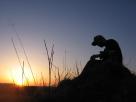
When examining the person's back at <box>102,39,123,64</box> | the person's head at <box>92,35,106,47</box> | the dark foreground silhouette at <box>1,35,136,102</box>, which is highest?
the person's head at <box>92,35,106,47</box>

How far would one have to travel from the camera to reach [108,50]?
40.8ft

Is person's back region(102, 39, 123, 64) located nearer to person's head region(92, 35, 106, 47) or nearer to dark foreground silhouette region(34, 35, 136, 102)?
dark foreground silhouette region(34, 35, 136, 102)

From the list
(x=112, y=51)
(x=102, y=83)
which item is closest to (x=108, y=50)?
(x=112, y=51)

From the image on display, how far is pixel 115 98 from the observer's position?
410 inches

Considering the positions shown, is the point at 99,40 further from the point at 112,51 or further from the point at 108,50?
the point at 112,51

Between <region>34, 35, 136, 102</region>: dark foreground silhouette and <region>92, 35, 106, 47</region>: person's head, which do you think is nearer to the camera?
<region>34, 35, 136, 102</region>: dark foreground silhouette

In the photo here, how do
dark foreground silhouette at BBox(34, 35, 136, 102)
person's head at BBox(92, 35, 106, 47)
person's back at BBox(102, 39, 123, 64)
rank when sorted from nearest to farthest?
dark foreground silhouette at BBox(34, 35, 136, 102) → person's back at BBox(102, 39, 123, 64) → person's head at BBox(92, 35, 106, 47)

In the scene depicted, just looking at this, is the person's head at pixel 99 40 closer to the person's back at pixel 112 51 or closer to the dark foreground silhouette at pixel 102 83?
the person's back at pixel 112 51

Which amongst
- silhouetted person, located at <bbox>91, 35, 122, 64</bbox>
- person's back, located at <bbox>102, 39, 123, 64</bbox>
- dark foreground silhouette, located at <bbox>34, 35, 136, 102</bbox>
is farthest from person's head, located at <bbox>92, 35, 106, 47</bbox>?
dark foreground silhouette, located at <bbox>34, 35, 136, 102</bbox>

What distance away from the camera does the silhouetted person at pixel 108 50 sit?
12.2 m

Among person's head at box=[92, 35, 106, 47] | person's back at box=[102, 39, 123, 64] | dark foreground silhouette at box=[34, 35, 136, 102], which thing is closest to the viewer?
dark foreground silhouette at box=[34, 35, 136, 102]

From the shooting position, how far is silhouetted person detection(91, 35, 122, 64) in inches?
480

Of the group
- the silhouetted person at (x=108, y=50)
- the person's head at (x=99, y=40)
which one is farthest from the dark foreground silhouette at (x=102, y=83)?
the person's head at (x=99, y=40)

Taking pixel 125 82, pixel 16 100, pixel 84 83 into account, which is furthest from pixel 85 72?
pixel 16 100
